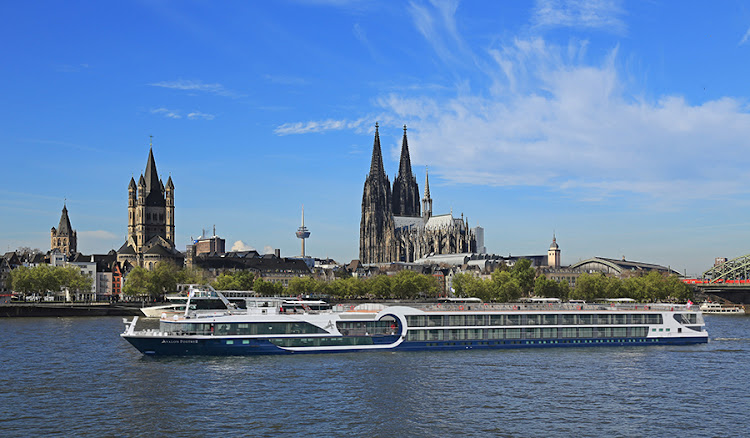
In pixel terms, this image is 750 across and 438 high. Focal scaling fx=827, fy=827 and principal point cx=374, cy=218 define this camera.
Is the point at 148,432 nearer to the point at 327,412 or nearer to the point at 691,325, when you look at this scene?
the point at 327,412

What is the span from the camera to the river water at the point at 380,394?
3784cm

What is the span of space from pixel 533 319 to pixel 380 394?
27733mm

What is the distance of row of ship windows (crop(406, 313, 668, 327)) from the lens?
67500mm

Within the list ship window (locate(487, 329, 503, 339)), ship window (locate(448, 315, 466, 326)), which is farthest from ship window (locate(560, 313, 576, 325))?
ship window (locate(448, 315, 466, 326))

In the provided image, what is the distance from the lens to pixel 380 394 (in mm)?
46281

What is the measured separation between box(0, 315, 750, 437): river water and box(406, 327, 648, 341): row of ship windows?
6.76ft

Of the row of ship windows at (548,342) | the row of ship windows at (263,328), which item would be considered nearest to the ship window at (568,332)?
the row of ship windows at (548,342)

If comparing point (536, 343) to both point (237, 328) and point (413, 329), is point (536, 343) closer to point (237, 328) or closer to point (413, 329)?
point (413, 329)

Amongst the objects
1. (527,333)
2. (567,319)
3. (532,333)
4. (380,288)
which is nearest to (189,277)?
(380,288)

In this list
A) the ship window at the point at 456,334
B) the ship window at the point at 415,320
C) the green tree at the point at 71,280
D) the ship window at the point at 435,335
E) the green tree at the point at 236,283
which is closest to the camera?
the ship window at the point at 415,320

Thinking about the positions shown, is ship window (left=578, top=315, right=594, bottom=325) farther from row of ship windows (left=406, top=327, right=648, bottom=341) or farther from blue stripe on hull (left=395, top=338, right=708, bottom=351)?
blue stripe on hull (left=395, top=338, right=708, bottom=351)

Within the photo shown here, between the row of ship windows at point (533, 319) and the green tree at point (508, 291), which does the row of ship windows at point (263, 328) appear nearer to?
the row of ship windows at point (533, 319)

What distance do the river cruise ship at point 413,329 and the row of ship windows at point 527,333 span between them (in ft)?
0.27

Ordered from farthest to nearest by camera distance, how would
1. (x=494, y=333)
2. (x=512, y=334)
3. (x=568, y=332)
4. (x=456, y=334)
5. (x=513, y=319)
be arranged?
(x=568, y=332) → (x=513, y=319) → (x=512, y=334) → (x=494, y=333) → (x=456, y=334)
